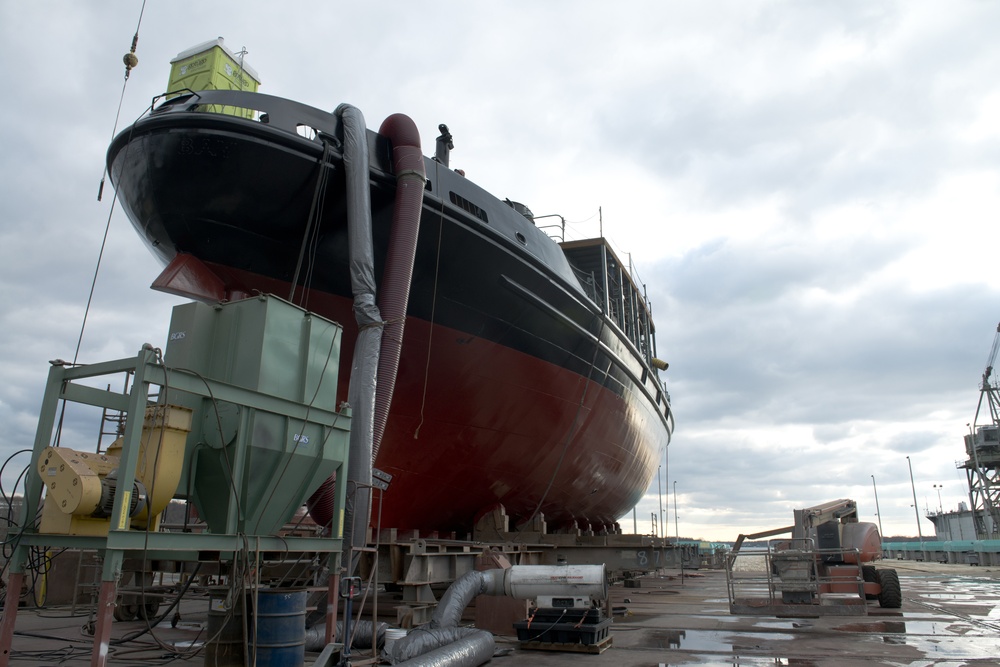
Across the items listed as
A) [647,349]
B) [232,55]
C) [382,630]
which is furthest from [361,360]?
[647,349]

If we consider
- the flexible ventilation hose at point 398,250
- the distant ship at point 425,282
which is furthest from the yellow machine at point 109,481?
the distant ship at point 425,282

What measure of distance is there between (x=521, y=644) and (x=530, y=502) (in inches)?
210

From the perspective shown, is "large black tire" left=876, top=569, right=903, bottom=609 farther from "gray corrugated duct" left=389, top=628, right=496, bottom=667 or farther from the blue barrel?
the blue barrel

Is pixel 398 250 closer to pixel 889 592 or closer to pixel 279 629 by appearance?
pixel 279 629

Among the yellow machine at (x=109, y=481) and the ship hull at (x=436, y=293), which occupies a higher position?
the ship hull at (x=436, y=293)

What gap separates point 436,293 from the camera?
886 cm

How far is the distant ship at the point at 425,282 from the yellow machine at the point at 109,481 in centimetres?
308

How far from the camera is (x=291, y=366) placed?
203 inches

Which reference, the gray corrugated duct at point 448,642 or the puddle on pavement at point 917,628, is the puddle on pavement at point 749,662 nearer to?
the gray corrugated duct at point 448,642

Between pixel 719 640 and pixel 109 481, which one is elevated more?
pixel 109 481

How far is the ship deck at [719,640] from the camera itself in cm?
543

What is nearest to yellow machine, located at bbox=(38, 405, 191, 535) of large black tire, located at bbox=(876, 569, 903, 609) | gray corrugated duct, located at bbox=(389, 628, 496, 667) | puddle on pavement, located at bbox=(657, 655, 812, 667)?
gray corrugated duct, located at bbox=(389, 628, 496, 667)

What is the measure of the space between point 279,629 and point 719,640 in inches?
182

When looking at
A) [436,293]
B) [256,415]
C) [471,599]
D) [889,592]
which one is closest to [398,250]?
[436,293]
